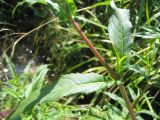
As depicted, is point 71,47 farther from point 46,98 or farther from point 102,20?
point 46,98

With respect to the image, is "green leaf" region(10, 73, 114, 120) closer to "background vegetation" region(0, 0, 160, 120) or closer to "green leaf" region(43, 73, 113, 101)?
"green leaf" region(43, 73, 113, 101)

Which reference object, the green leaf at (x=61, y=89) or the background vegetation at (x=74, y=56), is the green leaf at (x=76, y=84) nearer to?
the green leaf at (x=61, y=89)

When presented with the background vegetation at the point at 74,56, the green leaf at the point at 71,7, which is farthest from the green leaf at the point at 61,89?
the background vegetation at the point at 74,56

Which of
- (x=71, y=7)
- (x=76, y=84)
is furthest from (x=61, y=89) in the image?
(x=71, y=7)

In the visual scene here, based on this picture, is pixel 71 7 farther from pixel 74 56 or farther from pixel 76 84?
pixel 74 56

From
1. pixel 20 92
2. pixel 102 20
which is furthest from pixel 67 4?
pixel 102 20

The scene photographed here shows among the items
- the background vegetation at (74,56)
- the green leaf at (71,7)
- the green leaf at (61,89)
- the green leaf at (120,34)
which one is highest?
the green leaf at (71,7)

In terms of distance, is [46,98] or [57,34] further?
[57,34]
